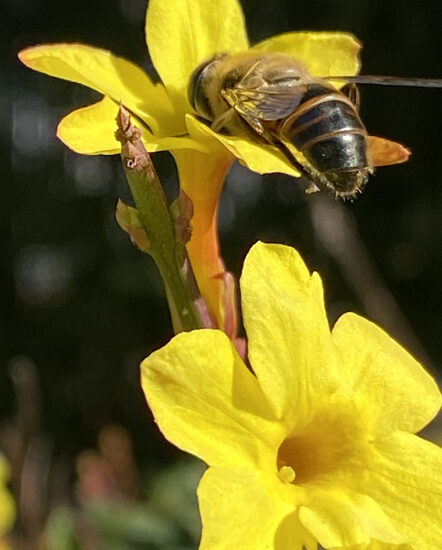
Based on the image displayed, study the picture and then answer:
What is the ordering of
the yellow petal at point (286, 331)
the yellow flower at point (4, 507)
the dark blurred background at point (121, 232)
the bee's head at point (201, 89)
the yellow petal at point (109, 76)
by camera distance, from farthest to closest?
1. the dark blurred background at point (121, 232)
2. the yellow flower at point (4, 507)
3. the bee's head at point (201, 89)
4. the yellow petal at point (109, 76)
5. the yellow petal at point (286, 331)

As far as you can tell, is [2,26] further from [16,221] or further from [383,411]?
[383,411]

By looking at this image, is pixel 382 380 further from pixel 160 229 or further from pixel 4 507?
pixel 4 507

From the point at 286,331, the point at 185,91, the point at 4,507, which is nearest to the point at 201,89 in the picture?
the point at 185,91

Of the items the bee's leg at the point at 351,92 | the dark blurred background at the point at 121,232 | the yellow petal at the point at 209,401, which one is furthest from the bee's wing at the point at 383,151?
the dark blurred background at the point at 121,232

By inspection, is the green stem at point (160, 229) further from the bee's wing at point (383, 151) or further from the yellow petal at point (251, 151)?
the bee's wing at point (383, 151)

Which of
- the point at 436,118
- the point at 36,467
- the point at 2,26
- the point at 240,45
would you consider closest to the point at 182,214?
the point at 240,45

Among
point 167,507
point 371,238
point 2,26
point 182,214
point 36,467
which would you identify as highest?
point 182,214
